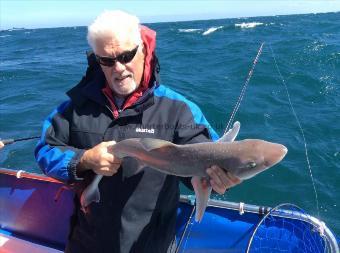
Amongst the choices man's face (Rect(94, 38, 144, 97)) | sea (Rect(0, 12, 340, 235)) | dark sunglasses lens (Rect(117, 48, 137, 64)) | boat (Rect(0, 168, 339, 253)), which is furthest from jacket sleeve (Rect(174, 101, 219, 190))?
sea (Rect(0, 12, 340, 235))

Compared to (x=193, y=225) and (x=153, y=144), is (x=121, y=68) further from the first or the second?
(x=193, y=225)

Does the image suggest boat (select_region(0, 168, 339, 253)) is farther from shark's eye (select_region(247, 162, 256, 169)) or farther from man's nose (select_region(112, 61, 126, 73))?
man's nose (select_region(112, 61, 126, 73))

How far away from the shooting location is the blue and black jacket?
3844mm

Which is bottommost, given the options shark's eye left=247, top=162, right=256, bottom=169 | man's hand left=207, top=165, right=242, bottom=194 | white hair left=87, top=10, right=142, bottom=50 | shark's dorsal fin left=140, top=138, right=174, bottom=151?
man's hand left=207, top=165, right=242, bottom=194

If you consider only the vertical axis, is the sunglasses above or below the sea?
above

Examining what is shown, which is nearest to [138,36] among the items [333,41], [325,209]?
[325,209]

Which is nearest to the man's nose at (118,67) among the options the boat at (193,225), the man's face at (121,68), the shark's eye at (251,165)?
the man's face at (121,68)

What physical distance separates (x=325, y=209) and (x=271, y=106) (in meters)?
6.71

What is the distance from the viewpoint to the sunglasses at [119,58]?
3623mm

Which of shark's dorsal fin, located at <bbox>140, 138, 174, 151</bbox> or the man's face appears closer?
shark's dorsal fin, located at <bbox>140, 138, 174, 151</bbox>

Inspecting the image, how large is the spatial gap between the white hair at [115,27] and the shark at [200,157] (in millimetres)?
953

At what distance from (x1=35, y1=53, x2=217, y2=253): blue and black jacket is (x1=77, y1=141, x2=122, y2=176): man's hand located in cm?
18

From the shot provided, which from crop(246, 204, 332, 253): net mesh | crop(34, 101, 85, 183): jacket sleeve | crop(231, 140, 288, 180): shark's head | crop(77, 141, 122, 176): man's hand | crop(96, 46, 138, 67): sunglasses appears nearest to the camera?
crop(231, 140, 288, 180): shark's head

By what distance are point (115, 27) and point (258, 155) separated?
166 cm
